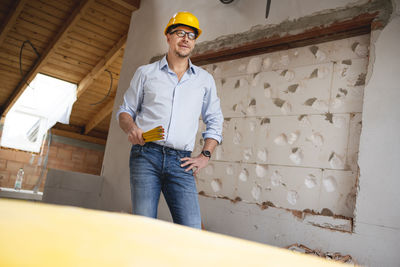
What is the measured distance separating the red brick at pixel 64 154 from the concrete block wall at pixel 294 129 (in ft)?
21.1

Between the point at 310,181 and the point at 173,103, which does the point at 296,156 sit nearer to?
the point at 310,181

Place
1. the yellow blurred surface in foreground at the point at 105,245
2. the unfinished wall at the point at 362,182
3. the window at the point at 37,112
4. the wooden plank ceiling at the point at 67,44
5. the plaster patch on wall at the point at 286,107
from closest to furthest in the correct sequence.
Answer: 1. the yellow blurred surface in foreground at the point at 105,245
2. the unfinished wall at the point at 362,182
3. the plaster patch on wall at the point at 286,107
4. the wooden plank ceiling at the point at 67,44
5. the window at the point at 37,112

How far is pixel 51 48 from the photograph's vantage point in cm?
596

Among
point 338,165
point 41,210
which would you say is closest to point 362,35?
point 338,165

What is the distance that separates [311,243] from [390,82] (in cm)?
122

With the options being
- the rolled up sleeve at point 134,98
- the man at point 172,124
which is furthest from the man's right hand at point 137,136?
the rolled up sleeve at point 134,98

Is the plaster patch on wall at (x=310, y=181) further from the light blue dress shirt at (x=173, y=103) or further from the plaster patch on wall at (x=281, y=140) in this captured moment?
the light blue dress shirt at (x=173, y=103)

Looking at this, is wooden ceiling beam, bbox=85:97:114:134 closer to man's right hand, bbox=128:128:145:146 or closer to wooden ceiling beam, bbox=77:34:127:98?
wooden ceiling beam, bbox=77:34:127:98

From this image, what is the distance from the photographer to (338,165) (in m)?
2.58

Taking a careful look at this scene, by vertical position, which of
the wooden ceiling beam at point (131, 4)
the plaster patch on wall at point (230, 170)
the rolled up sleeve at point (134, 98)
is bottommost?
the plaster patch on wall at point (230, 170)

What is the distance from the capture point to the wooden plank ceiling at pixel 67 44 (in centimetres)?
535

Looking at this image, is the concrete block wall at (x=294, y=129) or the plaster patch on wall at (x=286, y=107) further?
the plaster patch on wall at (x=286, y=107)

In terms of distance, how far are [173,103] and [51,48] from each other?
4949mm

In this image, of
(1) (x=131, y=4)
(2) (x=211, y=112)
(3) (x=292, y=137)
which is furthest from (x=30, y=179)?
(2) (x=211, y=112)
